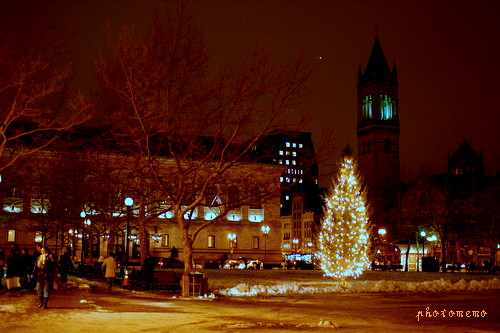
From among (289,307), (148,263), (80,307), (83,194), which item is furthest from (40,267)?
(83,194)

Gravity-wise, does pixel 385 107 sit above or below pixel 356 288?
above

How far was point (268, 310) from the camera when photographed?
2103cm

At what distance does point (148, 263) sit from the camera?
3228cm

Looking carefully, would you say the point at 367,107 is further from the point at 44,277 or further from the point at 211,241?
the point at 44,277

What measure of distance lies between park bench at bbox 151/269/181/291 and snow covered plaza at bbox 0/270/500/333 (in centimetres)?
88

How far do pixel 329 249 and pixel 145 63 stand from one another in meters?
14.8

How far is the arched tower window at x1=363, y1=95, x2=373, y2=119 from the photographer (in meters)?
156

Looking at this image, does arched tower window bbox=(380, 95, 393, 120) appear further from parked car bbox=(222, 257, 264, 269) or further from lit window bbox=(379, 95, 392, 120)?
parked car bbox=(222, 257, 264, 269)

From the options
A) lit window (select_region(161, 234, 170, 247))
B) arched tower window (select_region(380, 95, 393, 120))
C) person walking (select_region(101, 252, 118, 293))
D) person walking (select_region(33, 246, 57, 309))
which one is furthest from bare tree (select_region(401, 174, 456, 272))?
arched tower window (select_region(380, 95, 393, 120))

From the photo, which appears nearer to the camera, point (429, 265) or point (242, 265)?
point (429, 265)

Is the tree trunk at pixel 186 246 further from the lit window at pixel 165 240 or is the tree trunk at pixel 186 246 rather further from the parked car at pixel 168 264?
the lit window at pixel 165 240

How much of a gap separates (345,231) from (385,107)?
12593 cm

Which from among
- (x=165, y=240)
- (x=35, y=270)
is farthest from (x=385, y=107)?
(x=35, y=270)

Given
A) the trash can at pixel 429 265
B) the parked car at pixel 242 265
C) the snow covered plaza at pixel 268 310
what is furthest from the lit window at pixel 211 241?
the snow covered plaza at pixel 268 310
